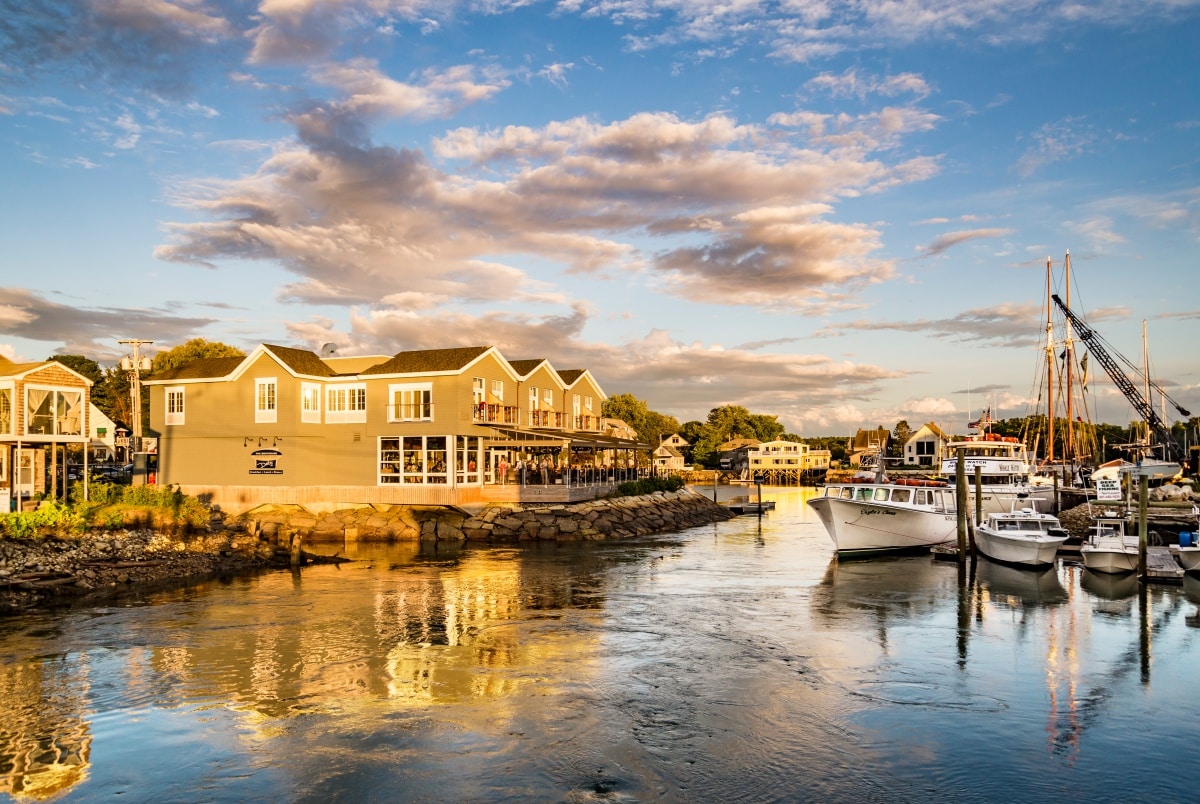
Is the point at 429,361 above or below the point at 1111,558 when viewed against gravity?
above

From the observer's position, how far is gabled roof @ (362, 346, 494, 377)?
157 ft

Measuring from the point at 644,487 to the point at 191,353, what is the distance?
48694 millimetres

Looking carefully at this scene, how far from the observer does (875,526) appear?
36875mm

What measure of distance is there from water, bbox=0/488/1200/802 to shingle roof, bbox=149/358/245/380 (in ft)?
84.1

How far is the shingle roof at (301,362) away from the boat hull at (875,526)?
29.1 meters

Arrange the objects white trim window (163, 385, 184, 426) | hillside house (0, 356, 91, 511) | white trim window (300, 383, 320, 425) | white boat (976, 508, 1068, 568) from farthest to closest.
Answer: white trim window (163, 385, 184, 426) → white trim window (300, 383, 320, 425) → hillside house (0, 356, 91, 511) → white boat (976, 508, 1068, 568)

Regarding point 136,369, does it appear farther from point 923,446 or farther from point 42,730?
point 923,446

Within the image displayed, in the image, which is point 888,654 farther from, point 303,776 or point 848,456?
point 848,456

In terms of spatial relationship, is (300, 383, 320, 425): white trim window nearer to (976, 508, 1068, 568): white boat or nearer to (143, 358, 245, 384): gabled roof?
(143, 358, 245, 384): gabled roof

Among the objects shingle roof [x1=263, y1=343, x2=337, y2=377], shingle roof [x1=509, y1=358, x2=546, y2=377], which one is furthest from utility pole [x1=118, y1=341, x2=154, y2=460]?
shingle roof [x1=509, y1=358, x2=546, y2=377]

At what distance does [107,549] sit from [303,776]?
22.7 m

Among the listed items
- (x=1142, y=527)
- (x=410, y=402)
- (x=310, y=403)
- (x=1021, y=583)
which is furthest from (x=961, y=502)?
(x=310, y=403)

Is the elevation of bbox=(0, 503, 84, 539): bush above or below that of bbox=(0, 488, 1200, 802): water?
above

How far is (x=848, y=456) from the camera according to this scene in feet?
516
